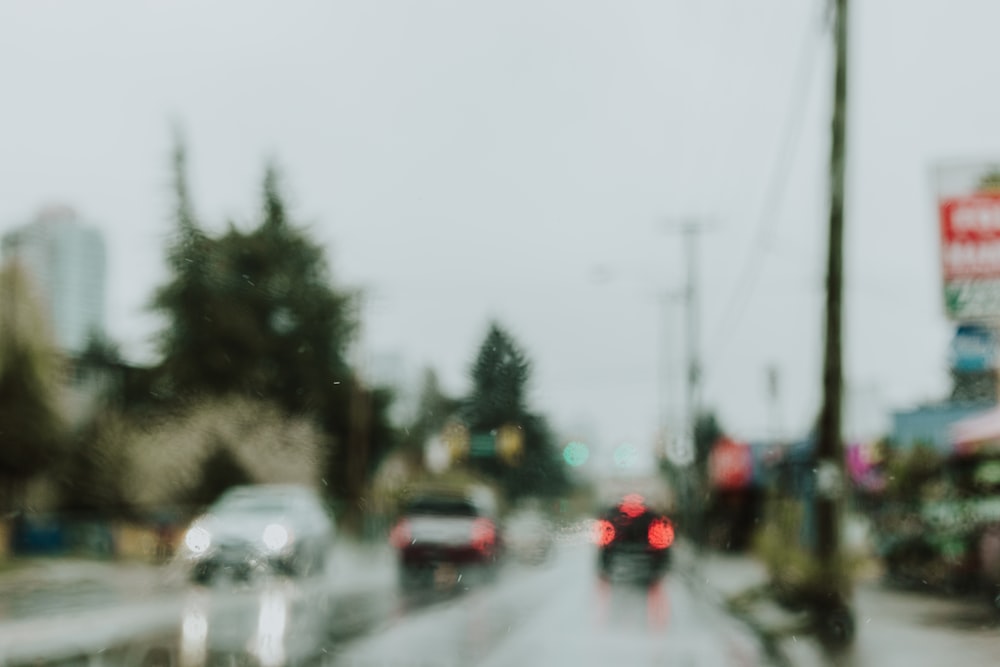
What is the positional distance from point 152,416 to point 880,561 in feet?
86.5

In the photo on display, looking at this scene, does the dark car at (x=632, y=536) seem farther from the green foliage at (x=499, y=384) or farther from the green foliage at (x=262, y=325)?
the green foliage at (x=262, y=325)

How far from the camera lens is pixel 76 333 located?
79000 millimetres

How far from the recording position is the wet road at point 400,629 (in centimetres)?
1269

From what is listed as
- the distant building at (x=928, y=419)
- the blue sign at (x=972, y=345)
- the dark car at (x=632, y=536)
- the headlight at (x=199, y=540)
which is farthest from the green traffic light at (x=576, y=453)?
the blue sign at (x=972, y=345)

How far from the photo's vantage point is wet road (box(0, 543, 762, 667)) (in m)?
12.7

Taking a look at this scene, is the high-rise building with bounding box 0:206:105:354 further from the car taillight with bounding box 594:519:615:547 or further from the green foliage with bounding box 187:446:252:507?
the car taillight with bounding box 594:519:615:547

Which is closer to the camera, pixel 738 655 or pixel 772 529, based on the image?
pixel 738 655

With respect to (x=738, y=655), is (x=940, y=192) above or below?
above

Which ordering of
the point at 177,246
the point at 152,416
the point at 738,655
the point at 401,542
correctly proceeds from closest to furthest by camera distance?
the point at 738,655, the point at 401,542, the point at 177,246, the point at 152,416

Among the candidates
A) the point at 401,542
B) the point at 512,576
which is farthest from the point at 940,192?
the point at 512,576

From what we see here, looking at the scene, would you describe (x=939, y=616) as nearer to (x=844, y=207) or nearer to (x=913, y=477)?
(x=844, y=207)

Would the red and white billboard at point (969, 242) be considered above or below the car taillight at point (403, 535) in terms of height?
above

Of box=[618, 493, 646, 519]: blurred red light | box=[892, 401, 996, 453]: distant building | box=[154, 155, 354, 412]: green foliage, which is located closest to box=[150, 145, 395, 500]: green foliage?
box=[154, 155, 354, 412]: green foliage

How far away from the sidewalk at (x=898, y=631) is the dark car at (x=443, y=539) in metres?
6.55
